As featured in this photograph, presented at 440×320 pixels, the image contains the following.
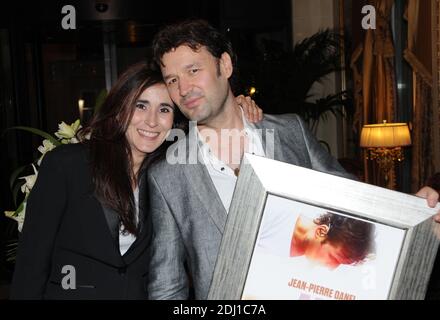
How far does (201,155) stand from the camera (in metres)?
2.10

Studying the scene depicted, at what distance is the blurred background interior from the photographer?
6.17m

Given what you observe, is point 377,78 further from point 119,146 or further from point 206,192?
point 206,192

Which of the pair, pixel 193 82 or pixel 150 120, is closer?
pixel 193 82

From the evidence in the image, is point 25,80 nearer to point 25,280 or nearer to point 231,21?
point 231,21

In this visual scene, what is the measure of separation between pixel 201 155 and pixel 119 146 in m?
0.45

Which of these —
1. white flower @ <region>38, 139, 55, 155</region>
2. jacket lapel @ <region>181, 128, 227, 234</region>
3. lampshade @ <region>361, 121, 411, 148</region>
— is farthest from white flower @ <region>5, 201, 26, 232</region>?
lampshade @ <region>361, 121, 411, 148</region>

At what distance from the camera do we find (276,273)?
5.01 feet

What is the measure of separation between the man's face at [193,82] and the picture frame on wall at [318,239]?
2.11 ft

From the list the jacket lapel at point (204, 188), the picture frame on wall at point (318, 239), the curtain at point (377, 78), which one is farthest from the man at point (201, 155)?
the curtain at point (377, 78)

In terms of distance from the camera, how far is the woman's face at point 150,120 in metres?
2.37

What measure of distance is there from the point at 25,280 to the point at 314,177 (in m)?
1.20

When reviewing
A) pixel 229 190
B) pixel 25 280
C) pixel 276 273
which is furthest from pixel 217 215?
pixel 25 280

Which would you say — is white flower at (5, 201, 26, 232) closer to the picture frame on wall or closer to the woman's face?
the woman's face

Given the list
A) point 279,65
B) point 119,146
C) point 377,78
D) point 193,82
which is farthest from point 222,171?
point 279,65
